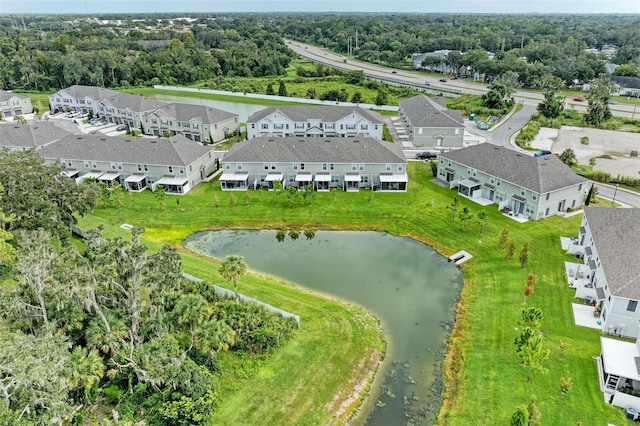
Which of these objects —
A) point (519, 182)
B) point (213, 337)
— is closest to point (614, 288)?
point (519, 182)

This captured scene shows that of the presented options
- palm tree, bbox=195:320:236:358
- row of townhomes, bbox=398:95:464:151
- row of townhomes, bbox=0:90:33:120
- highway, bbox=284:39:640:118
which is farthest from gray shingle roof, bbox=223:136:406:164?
row of townhomes, bbox=0:90:33:120

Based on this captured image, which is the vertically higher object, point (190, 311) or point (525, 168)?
point (525, 168)

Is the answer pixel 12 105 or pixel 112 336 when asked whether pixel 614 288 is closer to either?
pixel 112 336

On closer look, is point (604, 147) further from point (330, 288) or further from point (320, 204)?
point (330, 288)

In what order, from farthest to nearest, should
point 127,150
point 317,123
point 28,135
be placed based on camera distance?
point 317,123
point 28,135
point 127,150

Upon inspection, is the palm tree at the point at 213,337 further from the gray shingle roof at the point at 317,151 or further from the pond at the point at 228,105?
the pond at the point at 228,105

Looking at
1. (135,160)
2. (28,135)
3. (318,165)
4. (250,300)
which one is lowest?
(250,300)

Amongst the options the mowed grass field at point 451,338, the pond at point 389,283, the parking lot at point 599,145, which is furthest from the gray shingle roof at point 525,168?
the parking lot at point 599,145
